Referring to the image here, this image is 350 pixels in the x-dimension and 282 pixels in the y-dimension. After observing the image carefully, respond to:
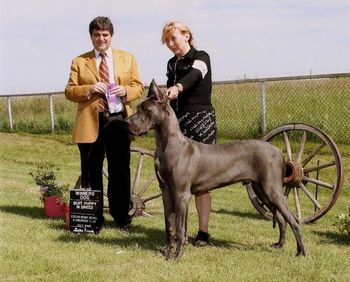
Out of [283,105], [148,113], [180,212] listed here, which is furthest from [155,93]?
[283,105]

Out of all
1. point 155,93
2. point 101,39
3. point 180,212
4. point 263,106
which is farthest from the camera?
point 263,106

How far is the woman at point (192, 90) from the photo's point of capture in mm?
5676

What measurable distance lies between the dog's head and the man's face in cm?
129

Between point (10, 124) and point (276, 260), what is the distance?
16.4 metres

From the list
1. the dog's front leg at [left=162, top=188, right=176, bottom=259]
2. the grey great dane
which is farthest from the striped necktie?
the dog's front leg at [left=162, top=188, right=176, bottom=259]

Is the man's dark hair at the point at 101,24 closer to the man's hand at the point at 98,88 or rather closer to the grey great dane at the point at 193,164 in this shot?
the man's hand at the point at 98,88

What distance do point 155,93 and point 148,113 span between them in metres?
0.18

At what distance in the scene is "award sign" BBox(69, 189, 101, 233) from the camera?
620 centimetres

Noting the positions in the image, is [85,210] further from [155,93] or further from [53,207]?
[155,93]

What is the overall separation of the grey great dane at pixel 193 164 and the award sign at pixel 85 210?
3.37 feet

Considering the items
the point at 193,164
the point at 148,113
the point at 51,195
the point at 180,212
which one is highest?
the point at 148,113

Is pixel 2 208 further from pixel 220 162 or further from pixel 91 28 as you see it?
pixel 220 162

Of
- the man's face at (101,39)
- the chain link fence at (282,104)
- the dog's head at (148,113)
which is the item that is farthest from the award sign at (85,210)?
the chain link fence at (282,104)

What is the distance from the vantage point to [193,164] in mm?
5293
